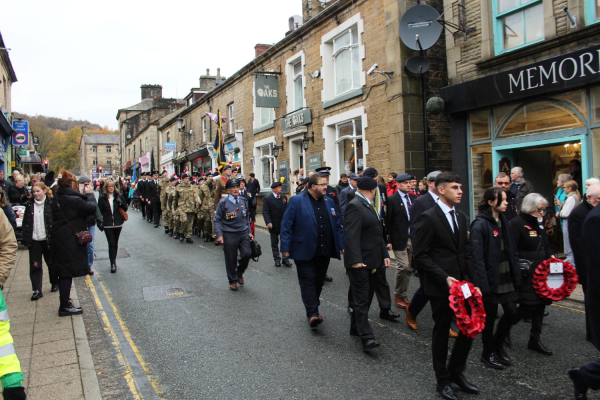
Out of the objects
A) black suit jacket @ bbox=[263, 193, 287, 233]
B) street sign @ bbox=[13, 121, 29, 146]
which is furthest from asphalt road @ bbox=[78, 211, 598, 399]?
street sign @ bbox=[13, 121, 29, 146]

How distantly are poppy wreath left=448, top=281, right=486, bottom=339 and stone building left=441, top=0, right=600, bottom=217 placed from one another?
704 cm

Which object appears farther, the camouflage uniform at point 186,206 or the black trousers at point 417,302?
the camouflage uniform at point 186,206

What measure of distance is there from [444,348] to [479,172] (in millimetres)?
8973

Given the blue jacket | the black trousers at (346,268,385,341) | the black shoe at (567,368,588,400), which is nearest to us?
the black shoe at (567,368,588,400)

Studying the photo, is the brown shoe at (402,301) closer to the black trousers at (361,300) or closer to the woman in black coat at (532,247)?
the black trousers at (361,300)

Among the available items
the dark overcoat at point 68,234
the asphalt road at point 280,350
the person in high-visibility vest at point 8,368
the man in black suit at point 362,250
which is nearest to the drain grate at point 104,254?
the asphalt road at point 280,350

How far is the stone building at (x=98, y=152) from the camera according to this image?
97.6 meters

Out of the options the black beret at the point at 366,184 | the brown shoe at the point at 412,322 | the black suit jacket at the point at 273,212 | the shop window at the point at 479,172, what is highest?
the shop window at the point at 479,172

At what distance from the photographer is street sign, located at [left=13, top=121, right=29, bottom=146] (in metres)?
23.3

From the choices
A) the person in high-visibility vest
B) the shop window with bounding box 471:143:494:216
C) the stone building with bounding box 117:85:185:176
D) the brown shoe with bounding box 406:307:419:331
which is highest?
the stone building with bounding box 117:85:185:176

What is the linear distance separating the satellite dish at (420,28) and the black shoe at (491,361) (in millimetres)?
9445

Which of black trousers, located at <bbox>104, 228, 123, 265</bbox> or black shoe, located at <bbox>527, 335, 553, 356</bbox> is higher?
black trousers, located at <bbox>104, 228, 123, 265</bbox>

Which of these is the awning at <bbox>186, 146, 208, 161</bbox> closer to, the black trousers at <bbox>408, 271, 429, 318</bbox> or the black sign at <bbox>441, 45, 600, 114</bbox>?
the black sign at <bbox>441, 45, 600, 114</bbox>

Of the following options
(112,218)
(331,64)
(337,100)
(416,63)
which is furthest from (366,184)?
(331,64)
